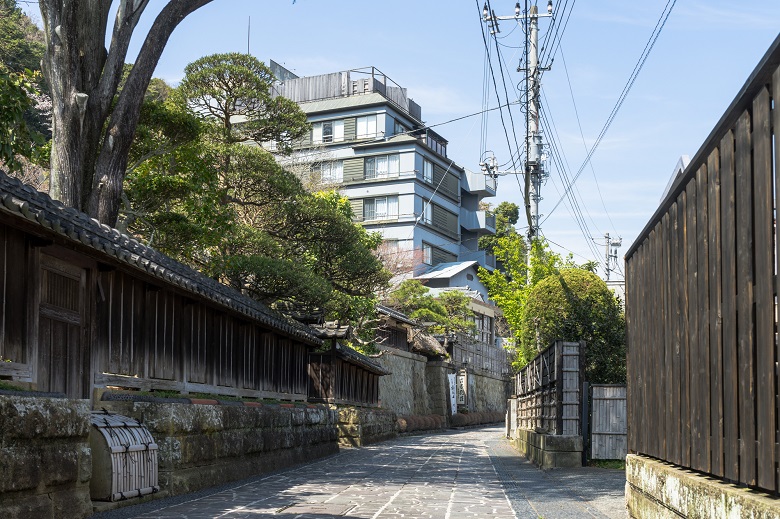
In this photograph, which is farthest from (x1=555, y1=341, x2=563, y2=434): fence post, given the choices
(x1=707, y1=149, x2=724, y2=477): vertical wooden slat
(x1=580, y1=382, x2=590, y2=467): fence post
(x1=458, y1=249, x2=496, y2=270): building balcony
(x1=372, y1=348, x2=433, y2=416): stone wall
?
(x1=458, y1=249, x2=496, y2=270): building balcony

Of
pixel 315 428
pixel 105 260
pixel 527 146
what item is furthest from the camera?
pixel 527 146

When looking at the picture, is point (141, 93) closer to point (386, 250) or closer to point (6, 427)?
point (6, 427)

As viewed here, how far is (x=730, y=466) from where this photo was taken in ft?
19.4

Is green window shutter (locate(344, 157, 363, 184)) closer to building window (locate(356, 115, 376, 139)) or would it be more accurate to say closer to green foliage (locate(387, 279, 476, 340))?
building window (locate(356, 115, 376, 139))

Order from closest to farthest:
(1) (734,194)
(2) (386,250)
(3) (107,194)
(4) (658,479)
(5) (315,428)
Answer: (1) (734,194)
(4) (658,479)
(3) (107,194)
(5) (315,428)
(2) (386,250)

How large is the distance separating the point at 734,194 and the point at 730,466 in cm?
190

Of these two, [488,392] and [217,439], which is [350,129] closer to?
[488,392]

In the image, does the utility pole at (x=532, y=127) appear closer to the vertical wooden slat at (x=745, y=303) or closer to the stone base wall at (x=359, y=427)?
the stone base wall at (x=359, y=427)

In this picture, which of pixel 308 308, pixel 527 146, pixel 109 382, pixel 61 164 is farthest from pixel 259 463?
pixel 527 146

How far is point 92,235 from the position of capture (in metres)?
11.3

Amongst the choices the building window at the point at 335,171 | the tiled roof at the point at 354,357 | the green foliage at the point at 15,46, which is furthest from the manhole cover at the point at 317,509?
the building window at the point at 335,171

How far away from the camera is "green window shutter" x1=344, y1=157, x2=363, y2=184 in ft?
226

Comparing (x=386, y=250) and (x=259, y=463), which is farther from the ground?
(x=386, y=250)

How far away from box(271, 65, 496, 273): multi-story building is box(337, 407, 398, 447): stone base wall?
98.7 ft
